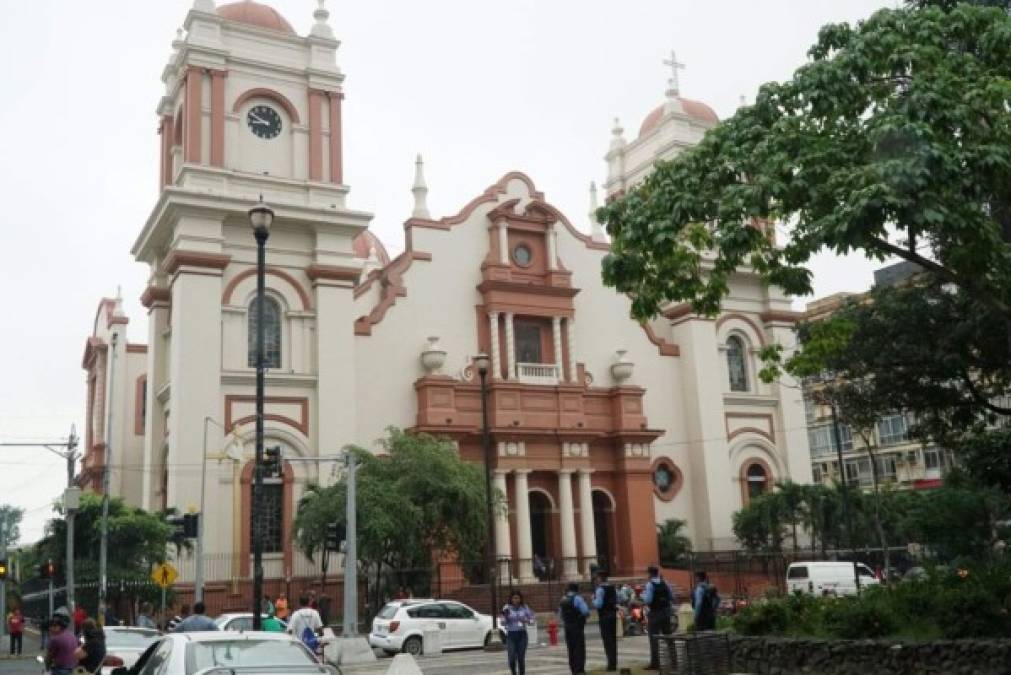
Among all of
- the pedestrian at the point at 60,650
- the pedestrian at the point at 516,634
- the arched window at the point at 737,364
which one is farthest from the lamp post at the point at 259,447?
the arched window at the point at 737,364

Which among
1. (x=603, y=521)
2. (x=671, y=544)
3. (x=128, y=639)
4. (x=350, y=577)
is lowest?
(x=128, y=639)

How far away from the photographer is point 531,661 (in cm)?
2100

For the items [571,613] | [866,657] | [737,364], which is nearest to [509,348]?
[737,364]

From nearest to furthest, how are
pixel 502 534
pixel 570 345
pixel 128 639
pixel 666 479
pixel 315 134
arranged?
pixel 128 639, pixel 502 534, pixel 315 134, pixel 570 345, pixel 666 479

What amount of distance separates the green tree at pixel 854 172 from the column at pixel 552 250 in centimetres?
2581

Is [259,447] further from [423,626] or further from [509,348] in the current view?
[509,348]

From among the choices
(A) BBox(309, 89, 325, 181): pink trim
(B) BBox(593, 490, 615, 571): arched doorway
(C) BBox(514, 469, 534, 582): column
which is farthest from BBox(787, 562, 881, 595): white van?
(A) BBox(309, 89, 325, 181): pink trim

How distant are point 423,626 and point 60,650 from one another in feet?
41.8

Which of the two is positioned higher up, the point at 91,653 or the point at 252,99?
the point at 252,99

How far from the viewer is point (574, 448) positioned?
39.1 m

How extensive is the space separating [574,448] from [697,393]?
6.81m

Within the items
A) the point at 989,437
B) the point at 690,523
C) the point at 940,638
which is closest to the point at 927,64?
the point at 940,638

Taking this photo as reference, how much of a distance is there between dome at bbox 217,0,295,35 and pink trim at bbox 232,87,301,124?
2.59 meters

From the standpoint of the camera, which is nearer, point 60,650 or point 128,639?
point 60,650
